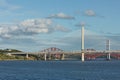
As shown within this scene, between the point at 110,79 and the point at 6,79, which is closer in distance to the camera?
the point at 6,79

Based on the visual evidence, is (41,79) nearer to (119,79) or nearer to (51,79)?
(51,79)

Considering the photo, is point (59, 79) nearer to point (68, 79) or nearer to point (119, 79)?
point (68, 79)

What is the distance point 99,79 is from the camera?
112m

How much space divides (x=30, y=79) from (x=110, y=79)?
57.3ft

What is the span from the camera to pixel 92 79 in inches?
4368

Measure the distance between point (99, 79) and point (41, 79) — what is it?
41.7ft

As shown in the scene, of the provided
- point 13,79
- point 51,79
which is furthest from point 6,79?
point 51,79

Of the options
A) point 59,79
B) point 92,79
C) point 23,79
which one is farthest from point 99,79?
point 23,79

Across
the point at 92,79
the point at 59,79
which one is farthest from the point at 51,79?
the point at 92,79

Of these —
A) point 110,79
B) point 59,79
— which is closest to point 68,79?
point 59,79

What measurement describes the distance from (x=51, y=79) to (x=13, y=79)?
8.01 m

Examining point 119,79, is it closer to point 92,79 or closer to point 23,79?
point 92,79

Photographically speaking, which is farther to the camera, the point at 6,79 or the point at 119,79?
the point at 119,79

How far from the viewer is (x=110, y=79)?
112062 mm
